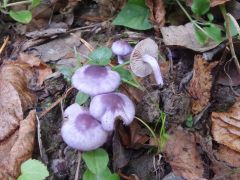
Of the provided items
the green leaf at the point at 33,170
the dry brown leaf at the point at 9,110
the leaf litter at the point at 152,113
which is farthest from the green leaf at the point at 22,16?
the green leaf at the point at 33,170

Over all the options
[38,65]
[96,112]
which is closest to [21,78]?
[38,65]

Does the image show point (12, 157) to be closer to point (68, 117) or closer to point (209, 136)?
point (68, 117)

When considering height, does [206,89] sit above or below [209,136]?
above

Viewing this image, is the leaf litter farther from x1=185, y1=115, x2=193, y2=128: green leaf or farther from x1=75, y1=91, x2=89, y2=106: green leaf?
x1=75, y1=91, x2=89, y2=106: green leaf

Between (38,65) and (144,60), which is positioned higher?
(144,60)

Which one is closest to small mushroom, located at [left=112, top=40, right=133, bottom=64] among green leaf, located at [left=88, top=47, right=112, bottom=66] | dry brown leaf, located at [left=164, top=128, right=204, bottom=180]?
green leaf, located at [left=88, top=47, right=112, bottom=66]

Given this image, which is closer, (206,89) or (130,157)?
(130,157)

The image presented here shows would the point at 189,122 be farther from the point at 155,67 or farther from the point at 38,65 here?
the point at 38,65

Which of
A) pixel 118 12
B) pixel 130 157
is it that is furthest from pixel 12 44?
pixel 130 157
